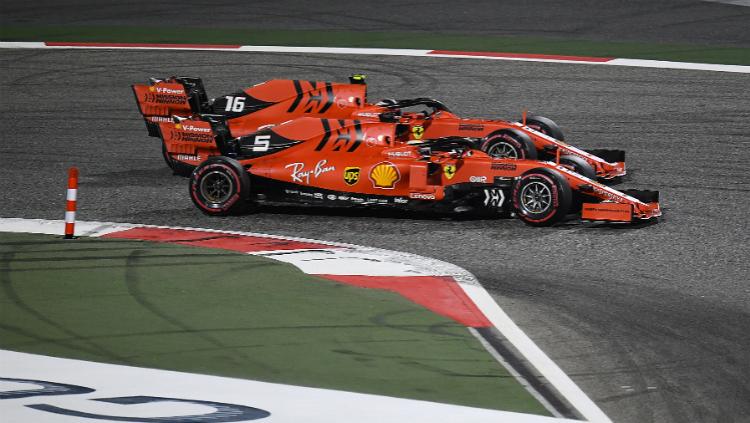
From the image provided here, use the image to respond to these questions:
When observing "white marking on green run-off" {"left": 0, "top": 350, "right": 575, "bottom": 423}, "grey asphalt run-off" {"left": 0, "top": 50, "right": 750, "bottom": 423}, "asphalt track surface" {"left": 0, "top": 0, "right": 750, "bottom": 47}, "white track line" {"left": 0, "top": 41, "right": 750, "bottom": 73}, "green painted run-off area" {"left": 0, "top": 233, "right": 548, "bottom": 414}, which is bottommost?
"white marking on green run-off" {"left": 0, "top": 350, "right": 575, "bottom": 423}

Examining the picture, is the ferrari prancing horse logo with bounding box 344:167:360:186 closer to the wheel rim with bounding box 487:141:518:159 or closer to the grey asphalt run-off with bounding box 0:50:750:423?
the grey asphalt run-off with bounding box 0:50:750:423

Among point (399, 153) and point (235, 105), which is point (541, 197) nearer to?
point (399, 153)

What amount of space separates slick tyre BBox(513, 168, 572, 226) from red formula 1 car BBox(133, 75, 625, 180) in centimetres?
189

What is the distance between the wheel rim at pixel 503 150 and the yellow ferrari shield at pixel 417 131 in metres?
0.95

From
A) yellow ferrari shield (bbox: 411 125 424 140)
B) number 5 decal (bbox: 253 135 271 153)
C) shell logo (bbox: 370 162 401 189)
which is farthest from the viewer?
yellow ferrari shield (bbox: 411 125 424 140)

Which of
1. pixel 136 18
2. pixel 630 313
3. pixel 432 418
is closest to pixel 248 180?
pixel 630 313

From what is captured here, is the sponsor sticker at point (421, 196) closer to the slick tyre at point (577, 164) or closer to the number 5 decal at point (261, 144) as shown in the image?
the number 5 decal at point (261, 144)

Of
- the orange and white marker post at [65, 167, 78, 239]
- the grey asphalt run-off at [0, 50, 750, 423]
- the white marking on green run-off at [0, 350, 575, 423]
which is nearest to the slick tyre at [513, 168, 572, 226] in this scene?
the grey asphalt run-off at [0, 50, 750, 423]

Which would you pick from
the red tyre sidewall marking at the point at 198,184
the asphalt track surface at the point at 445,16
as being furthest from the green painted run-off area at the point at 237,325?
the asphalt track surface at the point at 445,16

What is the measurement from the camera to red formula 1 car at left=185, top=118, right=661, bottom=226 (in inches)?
563

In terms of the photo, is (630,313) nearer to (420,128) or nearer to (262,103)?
(420,128)

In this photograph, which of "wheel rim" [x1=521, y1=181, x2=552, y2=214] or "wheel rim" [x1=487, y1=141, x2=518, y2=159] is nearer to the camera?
"wheel rim" [x1=521, y1=181, x2=552, y2=214]

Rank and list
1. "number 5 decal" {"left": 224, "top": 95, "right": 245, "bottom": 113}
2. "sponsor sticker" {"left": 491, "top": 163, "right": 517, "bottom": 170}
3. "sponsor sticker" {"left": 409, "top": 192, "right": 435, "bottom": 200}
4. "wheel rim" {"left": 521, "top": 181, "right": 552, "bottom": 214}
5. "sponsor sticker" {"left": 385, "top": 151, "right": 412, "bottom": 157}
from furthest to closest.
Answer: "number 5 decal" {"left": 224, "top": 95, "right": 245, "bottom": 113} < "sponsor sticker" {"left": 385, "top": 151, "right": 412, "bottom": 157} < "sponsor sticker" {"left": 409, "top": 192, "right": 435, "bottom": 200} < "sponsor sticker" {"left": 491, "top": 163, "right": 517, "bottom": 170} < "wheel rim" {"left": 521, "top": 181, "right": 552, "bottom": 214}

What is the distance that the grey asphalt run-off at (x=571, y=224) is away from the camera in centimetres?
1022
